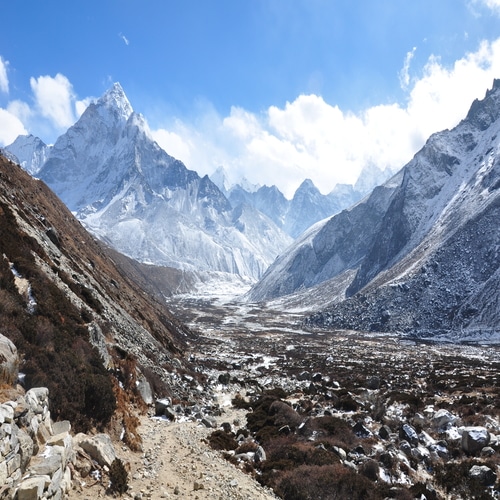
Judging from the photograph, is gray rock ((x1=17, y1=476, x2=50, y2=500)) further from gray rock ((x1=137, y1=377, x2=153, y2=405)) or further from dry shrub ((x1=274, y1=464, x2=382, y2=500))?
gray rock ((x1=137, y1=377, x2=153, y2=405))

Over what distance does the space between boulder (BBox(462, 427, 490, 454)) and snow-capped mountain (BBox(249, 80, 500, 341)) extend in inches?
3429

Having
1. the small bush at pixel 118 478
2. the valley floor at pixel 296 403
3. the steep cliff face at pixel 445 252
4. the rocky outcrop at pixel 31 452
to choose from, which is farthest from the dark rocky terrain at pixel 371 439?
the steep cliff face at pixel 445 252

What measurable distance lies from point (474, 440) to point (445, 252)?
124666mm

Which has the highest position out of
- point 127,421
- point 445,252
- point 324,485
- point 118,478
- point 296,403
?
point 445,252

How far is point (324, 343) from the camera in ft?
305

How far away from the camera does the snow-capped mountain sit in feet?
352

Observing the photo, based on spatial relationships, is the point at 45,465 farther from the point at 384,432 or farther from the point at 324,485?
the point at 384,432

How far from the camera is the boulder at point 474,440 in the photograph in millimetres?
17427

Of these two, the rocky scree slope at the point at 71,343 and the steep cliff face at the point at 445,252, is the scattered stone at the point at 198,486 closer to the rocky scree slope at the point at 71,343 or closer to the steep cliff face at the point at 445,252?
the rocky scree slope at the point at 71,343

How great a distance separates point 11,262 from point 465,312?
112 m

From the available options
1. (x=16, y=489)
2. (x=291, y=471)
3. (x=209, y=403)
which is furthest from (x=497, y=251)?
(x=16, y=489)

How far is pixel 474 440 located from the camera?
17.5 m

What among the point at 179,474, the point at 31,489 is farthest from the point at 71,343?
the point at 31,489

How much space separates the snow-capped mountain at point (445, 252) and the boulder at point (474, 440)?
286 ft
